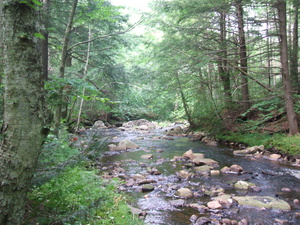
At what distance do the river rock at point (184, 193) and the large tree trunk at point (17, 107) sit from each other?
4.08 m

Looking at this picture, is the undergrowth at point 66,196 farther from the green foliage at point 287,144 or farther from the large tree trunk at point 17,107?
the green foliage at point 287,144

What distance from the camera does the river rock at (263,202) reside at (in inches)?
185

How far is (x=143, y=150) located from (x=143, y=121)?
1386 cm

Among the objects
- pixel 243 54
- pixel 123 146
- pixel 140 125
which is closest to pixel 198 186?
pixel 123 146

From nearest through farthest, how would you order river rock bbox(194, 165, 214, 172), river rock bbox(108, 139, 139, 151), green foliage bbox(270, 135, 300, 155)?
1. river rock bbox(194, 165, 214, 172)
2. green foliage bbox(270, 135, 300, 155)
3. river rock bbox(108, 139, 139, 151)

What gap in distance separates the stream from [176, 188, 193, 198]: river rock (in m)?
0.10

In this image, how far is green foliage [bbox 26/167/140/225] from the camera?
2307 millimetres

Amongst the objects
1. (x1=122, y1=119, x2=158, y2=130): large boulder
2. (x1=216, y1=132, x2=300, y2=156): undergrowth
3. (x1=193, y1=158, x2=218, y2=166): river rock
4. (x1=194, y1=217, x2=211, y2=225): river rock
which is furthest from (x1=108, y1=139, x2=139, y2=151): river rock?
(x1=122, y1=119, x2=158, y2=130): large boulder

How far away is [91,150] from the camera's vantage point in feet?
7.98

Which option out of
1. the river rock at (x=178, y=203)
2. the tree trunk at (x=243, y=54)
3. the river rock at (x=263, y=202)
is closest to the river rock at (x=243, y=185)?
the river rock at (x=263, y=202)

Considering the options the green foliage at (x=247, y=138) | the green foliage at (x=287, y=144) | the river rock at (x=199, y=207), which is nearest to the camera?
the river rock at (x=199, y=207)

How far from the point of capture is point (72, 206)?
9.34 ft

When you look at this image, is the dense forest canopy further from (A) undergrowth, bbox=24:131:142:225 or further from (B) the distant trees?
(A) undergrowth, bbox=24:131:142:225

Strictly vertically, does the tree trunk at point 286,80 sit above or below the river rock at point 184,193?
above
